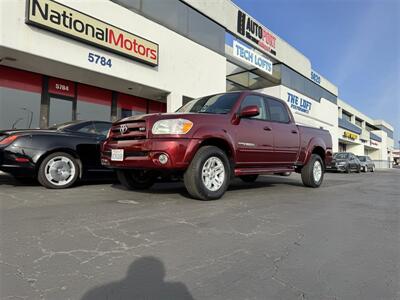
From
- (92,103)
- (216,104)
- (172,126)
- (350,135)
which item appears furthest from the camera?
(350,135)

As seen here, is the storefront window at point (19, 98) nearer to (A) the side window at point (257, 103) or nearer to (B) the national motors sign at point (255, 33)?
(A) the side window at point (257, 103)

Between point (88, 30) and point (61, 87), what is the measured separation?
2692 mm

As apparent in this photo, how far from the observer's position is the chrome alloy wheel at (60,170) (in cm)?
586

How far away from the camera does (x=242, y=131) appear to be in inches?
215

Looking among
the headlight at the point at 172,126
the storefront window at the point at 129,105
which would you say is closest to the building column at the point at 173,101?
the storefront window at the point at 129,105

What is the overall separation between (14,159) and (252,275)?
492cm

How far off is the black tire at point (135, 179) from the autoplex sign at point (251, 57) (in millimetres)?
13441

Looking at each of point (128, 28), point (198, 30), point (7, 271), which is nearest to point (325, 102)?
point (198, 30)

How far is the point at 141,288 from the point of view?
1993mm

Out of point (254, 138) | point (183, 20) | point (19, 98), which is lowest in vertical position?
point (254, 138)

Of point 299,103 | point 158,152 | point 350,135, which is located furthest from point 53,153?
point 350,135

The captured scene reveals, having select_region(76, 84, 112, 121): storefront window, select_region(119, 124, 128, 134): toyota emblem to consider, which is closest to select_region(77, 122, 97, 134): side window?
select_region(119, 124, 128, 134): toyota emblem

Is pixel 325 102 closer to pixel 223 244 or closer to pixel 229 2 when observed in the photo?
pixel 229 2

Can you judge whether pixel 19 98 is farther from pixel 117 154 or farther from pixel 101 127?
pixel 117 154
